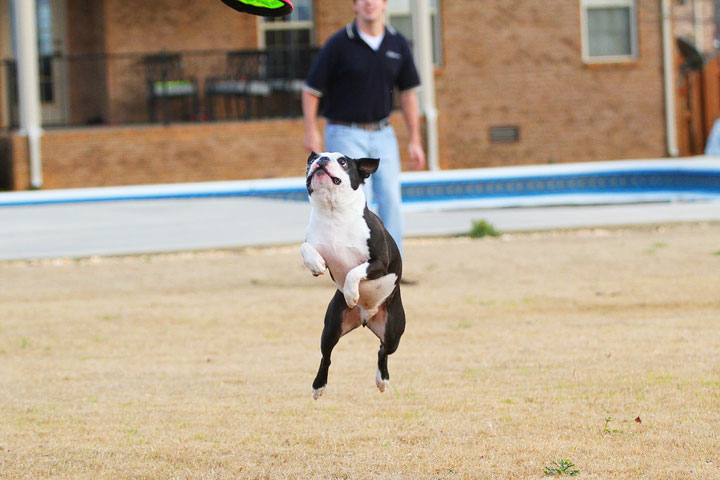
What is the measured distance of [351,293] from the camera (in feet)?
7.23

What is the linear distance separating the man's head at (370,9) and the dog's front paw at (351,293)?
1.58 meters

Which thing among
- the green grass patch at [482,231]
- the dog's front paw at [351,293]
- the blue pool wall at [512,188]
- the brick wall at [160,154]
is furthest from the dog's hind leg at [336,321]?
the brick wall at [160,154]

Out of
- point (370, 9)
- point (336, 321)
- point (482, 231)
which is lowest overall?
point (482, 231)

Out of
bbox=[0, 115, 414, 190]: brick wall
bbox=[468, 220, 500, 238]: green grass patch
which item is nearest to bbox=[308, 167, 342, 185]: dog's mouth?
bbox=[468, 220, 500, 238]: green grass patch

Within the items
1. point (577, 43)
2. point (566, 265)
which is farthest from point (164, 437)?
point (577, 43)

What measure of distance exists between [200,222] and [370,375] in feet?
24.9

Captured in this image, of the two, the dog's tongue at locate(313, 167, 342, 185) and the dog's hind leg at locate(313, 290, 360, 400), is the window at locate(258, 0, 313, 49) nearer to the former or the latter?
the dog's hind leg at locate(313, 290, 360, 400)

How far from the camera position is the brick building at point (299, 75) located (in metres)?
19.1

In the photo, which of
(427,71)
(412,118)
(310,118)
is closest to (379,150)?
(310,118)

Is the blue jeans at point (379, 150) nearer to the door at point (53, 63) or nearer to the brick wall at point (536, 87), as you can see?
the brick wall at point (536, 87)

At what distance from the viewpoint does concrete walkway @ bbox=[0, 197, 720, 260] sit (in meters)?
12.5

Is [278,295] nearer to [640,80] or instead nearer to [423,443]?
[423,443]

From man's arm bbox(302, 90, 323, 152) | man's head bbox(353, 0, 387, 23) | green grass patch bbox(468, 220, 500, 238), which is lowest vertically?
green grass patch bbox(468, 220, 500, 238)

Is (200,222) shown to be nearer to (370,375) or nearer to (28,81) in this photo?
(28,81)
